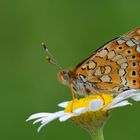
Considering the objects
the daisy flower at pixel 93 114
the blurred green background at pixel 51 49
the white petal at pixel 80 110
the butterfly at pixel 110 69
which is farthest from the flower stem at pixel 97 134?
the blurred green background at pixel 51 49

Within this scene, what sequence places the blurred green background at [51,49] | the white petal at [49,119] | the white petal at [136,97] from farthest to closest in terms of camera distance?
the blurred green background at [51,49] → the white petal at [136,97] → the white petal at [49,119]

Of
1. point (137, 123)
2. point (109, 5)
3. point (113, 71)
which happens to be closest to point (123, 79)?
point (113, 71)

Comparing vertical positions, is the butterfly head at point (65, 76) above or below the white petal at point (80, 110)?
above

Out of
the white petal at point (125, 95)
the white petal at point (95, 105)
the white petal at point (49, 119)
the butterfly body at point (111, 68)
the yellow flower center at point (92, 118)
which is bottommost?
the yellow flower center at point (92, 118)

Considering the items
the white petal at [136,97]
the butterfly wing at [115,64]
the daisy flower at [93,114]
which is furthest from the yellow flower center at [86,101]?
the butterfly wing at [115,64]

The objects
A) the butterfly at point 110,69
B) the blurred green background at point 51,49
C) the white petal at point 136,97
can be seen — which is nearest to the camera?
the white petal at point 136,97

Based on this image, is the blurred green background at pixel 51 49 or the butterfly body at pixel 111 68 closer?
the butterfly body at pixel 111 68

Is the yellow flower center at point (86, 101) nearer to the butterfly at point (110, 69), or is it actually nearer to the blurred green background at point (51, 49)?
the butterfly at point (110, 69)

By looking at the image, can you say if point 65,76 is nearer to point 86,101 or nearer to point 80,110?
point 86,101
